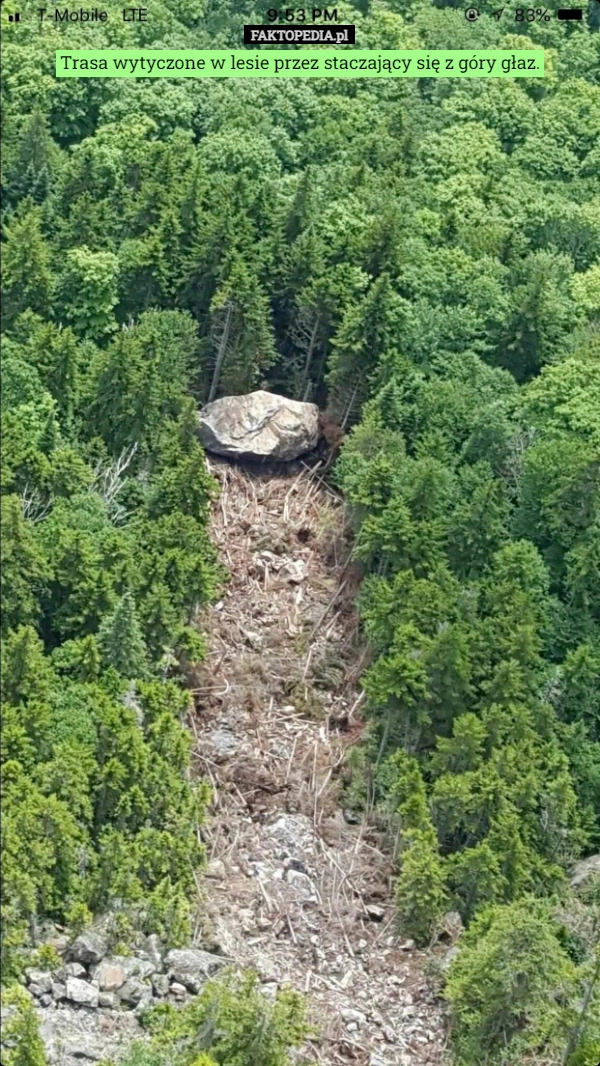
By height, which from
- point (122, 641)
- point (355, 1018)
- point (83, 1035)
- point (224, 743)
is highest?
point (122, 641)

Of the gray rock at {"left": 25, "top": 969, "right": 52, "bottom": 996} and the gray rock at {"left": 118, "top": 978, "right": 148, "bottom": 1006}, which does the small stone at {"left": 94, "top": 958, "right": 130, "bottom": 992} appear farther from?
the gray rock at {"left": 25, "top": 969, "right": 52, "bottom": 996}

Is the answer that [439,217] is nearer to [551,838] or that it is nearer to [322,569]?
[322,569]

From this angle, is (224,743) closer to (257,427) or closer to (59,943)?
(59,943)

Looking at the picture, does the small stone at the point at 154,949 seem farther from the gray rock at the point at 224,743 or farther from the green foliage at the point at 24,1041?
the gray rock at the point at 224,743

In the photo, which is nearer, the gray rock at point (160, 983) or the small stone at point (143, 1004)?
the small stone at point (143, 1004)

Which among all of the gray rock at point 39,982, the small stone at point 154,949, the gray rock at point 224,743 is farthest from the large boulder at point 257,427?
the gray rock at point 39,982

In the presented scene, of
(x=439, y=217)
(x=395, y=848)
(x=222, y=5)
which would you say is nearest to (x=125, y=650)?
(x=395, y=848)
